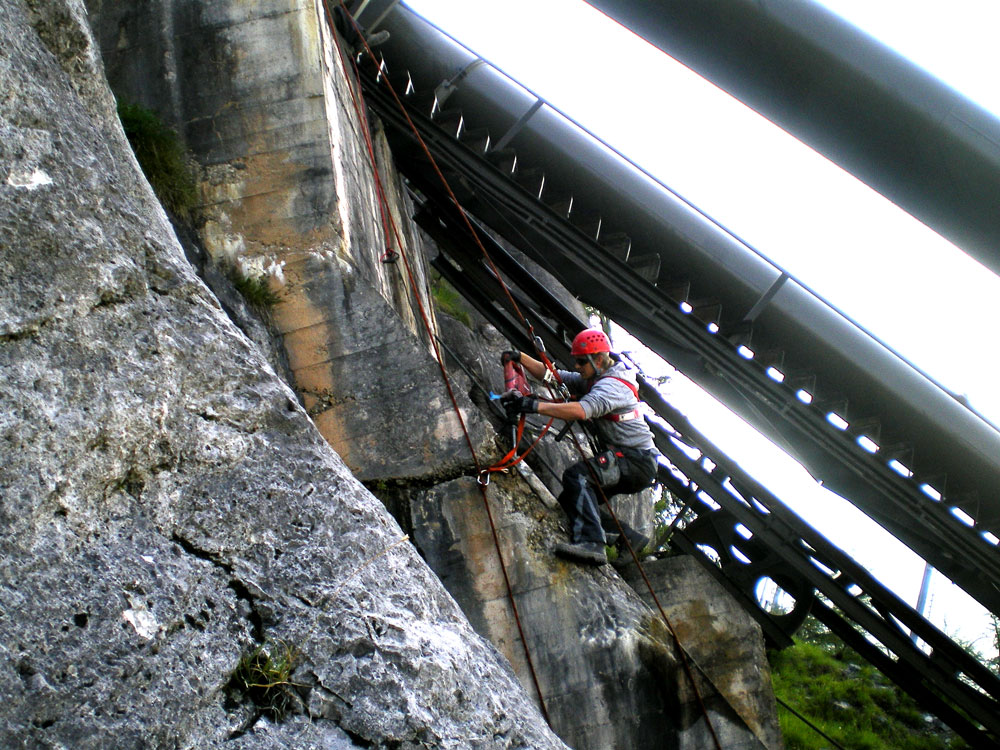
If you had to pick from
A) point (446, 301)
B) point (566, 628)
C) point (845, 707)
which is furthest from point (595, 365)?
point (845, 707)

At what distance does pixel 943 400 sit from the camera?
22.5 feet

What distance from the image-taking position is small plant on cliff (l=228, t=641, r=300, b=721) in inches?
78.4

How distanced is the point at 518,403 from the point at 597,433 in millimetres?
801

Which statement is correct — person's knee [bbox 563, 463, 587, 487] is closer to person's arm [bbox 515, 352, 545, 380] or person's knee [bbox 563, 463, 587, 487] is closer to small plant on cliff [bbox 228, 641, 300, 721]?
person's arm [bbox 515, 352, 545, 380]

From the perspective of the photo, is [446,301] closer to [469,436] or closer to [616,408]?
[616,408]

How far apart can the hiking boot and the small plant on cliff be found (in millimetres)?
3430

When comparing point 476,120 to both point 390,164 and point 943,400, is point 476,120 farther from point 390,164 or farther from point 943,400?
point 943,400

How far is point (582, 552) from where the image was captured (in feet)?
17.6

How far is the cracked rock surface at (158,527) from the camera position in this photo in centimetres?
189

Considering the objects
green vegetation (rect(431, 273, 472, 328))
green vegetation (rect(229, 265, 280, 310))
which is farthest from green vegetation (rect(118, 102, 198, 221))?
green vegetation (rect(431, 273, 472, 328))

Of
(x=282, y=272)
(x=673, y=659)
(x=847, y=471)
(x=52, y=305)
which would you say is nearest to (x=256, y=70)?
(x=282, y=272)

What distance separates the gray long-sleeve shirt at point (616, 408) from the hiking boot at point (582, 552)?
33.7 inches

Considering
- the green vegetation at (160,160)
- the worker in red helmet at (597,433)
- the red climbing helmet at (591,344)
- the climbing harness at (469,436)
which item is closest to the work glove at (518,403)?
the worker in red helmet at (597,433)

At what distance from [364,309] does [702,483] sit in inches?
157
